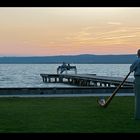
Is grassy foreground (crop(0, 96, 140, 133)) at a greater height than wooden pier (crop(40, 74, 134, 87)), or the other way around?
wooden pier (crop(40, 74, 134, 87))

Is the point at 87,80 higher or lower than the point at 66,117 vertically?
higher

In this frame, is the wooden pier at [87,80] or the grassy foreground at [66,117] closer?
the grassy foreground at [66,117]

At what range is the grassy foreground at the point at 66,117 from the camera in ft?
26.7

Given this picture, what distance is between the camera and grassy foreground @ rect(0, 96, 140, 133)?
8141 mm

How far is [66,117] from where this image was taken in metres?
10.1

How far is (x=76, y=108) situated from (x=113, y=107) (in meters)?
1.12

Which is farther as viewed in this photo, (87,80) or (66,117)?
(87,80)

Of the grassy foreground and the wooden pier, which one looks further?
the wooden pier

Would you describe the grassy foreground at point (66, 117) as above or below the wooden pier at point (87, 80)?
below
